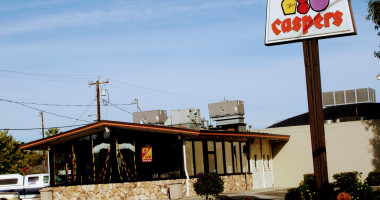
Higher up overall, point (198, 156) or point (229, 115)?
point (229, 115)

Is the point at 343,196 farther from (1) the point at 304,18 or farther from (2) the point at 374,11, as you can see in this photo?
(2) the point at 374,11

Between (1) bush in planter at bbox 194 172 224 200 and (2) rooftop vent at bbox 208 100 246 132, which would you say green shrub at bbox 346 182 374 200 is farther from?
(2) rooftop vent at bbox 208 100 246 132

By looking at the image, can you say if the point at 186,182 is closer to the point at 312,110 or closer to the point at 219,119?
the point at 219,119

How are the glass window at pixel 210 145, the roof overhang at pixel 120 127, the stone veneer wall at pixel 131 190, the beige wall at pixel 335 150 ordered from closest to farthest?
the roof overhang at pixel 120 127
the stone veneer wall at pixel 131 190
the glass window at pixel 210 145
the beige wall at pixel 335 150

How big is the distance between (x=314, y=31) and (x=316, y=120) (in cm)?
255

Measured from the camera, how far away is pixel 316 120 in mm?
14922

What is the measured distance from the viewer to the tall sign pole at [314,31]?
1483 centimetres

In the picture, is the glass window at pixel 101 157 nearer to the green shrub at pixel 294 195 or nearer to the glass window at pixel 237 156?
the glass window at pixel 237 156

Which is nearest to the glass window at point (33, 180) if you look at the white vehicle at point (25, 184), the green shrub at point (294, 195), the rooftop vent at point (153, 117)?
the white vehicle at point (25, 184)

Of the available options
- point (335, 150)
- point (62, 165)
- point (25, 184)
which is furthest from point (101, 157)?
point (335, 150)

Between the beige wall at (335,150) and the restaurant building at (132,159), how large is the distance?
20.5 feet

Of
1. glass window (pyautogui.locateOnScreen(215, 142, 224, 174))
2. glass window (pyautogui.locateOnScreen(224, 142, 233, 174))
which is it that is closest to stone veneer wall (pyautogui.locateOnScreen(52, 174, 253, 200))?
glass window (pyautogui.locateOnScreen(215, 142, 224, 174))

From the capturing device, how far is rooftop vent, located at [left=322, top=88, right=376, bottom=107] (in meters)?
52.1

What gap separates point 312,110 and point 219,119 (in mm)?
22274
